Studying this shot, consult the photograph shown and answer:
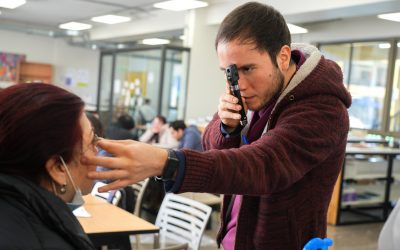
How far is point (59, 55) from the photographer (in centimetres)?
1245

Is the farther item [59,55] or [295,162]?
[59,55]

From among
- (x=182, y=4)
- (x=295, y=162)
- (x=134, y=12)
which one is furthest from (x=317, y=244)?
(x=134, y=12)

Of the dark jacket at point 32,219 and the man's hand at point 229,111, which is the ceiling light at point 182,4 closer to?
the man's hand at point 229,111

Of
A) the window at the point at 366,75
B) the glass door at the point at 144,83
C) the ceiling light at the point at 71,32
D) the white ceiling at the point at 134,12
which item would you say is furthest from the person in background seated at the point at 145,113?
the ceiling light at the point at 71,32

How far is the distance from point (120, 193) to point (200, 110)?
459 centimetres

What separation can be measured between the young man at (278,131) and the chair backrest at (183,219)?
168 centimetres

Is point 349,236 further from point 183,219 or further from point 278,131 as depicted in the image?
point 278,131

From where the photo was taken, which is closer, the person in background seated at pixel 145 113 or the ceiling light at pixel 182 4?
the ceiling light at pixel 182 4

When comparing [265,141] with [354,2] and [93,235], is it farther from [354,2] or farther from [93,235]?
[354,2]

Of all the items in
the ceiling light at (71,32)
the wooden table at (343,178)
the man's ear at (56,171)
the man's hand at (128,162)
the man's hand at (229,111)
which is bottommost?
the wooden table at (343,178)

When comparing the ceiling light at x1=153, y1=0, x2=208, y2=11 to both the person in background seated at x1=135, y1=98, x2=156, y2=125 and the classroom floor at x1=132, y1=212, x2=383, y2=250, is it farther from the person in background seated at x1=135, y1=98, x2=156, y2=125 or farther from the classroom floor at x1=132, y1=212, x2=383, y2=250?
the classroom floor at x1=132, y1=212, x2=383, y2=250

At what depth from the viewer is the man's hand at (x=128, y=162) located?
0.85 metres

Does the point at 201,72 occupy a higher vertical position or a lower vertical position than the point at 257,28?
higher

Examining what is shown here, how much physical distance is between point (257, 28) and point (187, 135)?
15.0 feet
